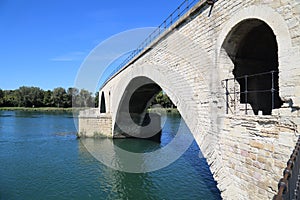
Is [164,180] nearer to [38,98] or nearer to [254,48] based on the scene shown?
[254,48]

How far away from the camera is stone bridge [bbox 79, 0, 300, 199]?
15.7ft

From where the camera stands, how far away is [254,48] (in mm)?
8227

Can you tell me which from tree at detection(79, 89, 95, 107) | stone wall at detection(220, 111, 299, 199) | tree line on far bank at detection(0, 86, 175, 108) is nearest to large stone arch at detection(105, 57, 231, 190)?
stone wall at detection(220, 111, 299, 199)

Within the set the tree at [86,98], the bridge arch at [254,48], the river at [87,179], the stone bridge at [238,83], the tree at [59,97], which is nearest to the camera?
the stone bridge at [238,83]

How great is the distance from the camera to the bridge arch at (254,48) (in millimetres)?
4934

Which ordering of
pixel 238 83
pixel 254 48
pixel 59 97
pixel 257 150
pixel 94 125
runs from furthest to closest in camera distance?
pixel 59 97 < pixel 94 125 < pixel 254 48 < pixel 238 83 < pixel 257 150

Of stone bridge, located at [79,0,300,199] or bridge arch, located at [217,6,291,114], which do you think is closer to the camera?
stone bridge, located at [79,0,300,199]

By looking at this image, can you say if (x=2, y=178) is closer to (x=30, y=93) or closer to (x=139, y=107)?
(x=139, y=107)

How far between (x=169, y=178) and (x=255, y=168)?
22.5ft

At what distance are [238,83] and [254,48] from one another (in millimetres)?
1713

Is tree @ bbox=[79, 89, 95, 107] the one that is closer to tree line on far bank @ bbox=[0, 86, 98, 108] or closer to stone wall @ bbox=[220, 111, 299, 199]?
tree line on far bank @ bbox=[0, 86, 98, 108]

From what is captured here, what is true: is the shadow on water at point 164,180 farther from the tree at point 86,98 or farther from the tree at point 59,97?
the tree at point 59,97

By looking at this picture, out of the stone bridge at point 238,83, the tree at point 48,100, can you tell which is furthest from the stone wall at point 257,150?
the tree at point 48,100

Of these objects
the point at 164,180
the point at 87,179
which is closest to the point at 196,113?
the point at 164,180
